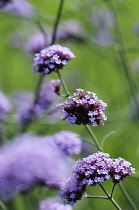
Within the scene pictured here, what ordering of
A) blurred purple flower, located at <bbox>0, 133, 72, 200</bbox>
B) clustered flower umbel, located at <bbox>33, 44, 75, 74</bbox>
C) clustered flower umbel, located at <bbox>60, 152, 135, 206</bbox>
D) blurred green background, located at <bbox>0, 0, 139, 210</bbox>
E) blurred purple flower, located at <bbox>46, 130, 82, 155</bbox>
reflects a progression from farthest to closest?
blurred green background, located at <bbox>0, 0, 139, 210</bbox>, blurred purple flower, located at <bbox>46, 130, 82, 155</bbox>, clustered flower umbel, located at <bbox>33, 44, 75, 74</bbox>, clustered flower umbel, located at <bbox>60, 152, 135, 206</bbox>, blurred purple flower, located at <bbox>0, 133, 72, 200</bbox>

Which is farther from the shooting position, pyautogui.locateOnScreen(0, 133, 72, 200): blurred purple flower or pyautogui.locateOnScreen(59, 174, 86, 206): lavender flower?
pyautogui.locateOnScreen(59, 174, 86, 206): lavender flower

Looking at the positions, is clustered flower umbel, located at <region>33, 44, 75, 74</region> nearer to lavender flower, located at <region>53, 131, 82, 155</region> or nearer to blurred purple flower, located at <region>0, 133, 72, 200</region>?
lavender flower, located at <region>53, 131, 82, 155</region>

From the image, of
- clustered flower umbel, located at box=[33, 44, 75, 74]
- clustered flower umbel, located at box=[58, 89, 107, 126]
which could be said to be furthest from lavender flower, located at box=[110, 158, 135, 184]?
clustered flower umbel, located at box=[33, 44, 75, 74]

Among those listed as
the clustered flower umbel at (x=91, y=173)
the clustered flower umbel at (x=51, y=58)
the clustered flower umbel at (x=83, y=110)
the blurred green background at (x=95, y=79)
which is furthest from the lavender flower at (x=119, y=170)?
the clustered flower umbel at (x=51, y=58)

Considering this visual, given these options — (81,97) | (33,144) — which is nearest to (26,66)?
(81,97)

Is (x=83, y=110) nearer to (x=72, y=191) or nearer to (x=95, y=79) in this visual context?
(x=72, y=191)
